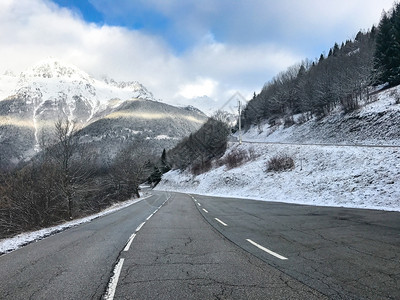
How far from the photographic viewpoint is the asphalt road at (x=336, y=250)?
4383 millimetres

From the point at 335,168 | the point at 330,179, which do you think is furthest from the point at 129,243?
the point at 335,168

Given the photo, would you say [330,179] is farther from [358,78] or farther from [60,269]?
[358,78]

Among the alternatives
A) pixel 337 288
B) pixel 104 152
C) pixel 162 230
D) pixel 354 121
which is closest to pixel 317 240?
pixel 337 288

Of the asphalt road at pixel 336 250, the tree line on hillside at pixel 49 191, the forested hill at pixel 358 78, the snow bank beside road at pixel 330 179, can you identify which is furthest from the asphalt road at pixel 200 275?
the forested hill at pixel 358 78

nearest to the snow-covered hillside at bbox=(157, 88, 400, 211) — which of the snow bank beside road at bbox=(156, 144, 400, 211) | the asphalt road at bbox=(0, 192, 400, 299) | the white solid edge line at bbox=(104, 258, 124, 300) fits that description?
the snow bank beside road at bbox=(156, 144, 400, 211)

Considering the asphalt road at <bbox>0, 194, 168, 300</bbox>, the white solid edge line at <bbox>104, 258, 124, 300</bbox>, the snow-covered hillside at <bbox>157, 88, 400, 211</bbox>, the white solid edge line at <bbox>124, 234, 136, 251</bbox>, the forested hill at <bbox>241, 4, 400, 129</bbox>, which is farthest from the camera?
the forested hill at <bbox>241, 4, 400, 129</bbox>

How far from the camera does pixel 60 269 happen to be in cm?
575

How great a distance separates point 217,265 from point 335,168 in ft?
63.9

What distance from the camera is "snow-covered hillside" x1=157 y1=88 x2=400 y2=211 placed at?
16281 mm

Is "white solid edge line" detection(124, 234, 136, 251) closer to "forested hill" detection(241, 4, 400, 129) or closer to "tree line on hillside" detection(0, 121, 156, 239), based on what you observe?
"tree line on hillside" detection(0, 121, 156, 239)

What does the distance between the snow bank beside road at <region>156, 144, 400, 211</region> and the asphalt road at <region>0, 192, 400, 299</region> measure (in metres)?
7.02

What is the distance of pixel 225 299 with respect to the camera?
405 centimetres

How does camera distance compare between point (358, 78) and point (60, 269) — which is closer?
point (60, 269)

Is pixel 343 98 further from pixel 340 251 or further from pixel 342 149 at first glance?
pixel 340 251
